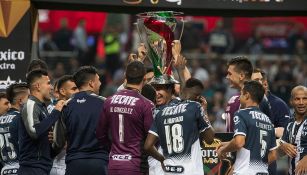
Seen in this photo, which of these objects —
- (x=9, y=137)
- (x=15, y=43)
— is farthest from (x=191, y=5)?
(x=9, y=137)

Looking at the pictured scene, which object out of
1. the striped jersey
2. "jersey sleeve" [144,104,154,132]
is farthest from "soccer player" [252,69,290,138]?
"jersey sleeve" [144,104,154,132]

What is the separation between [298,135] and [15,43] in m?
4.87

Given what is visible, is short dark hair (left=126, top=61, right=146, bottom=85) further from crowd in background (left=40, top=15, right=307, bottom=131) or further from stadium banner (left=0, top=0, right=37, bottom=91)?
crowd in background (left=40, top=15, right=307, bottom=131)

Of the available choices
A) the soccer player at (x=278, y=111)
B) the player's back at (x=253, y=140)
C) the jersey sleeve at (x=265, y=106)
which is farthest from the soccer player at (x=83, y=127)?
the soccer player at (x=278, y=111)

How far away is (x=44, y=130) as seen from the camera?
13328mm

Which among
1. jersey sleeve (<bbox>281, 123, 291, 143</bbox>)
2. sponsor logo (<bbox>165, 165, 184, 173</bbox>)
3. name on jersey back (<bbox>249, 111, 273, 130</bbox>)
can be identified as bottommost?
sponsor logo (<bbox>165, 165, 184, 173</bbox>)

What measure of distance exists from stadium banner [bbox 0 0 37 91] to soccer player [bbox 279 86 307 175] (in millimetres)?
4474

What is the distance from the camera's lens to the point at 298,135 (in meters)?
14.3

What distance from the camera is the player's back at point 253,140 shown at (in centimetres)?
1268

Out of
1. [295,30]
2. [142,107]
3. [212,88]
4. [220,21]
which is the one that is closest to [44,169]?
[142,107]

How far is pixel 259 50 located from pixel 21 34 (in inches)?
625

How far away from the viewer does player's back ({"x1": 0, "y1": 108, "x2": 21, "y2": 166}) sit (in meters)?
14.4

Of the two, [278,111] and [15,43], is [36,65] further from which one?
[278,111]

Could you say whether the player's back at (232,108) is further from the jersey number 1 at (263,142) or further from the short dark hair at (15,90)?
the short dark hair at (15,90)
